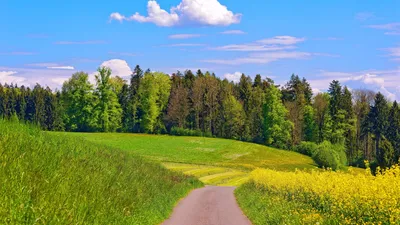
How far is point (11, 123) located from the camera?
17797 mm

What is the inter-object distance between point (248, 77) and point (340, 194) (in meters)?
138

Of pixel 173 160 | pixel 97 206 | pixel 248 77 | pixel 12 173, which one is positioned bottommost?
pixel 173 160

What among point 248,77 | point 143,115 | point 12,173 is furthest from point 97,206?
point 248,77

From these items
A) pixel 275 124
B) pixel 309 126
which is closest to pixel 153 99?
pixel 275 124

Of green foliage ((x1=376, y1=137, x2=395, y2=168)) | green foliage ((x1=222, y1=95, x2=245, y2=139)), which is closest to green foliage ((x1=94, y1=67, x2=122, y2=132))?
green foliage ((x1=222, y1=95, x2=245, y2=139))

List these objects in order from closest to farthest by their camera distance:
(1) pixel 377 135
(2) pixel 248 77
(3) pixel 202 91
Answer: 1. (1) pixel 377 135
2. (3) pixel 202 91
3. (2) pixel 248 77

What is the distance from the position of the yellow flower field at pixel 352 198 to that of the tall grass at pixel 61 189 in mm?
6375

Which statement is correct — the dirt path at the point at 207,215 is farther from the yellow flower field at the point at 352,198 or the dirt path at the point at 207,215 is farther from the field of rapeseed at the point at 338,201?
the yellow flower field at the point at 352,198

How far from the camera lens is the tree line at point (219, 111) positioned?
366ft

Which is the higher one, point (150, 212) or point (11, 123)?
point (11, 123)

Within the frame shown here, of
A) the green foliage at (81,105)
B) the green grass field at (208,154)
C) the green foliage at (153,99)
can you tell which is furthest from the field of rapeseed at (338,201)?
the green foliage at (153,99)

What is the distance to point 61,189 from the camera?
12.1 meters

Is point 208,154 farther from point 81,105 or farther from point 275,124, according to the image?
point 81,105

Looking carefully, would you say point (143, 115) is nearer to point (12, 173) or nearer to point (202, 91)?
point (202, 91)
